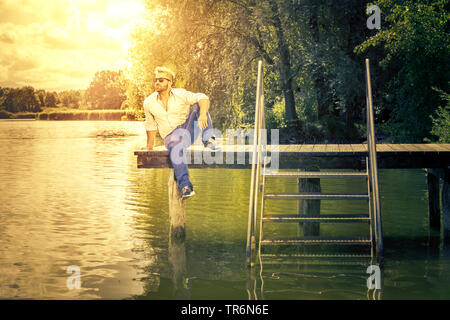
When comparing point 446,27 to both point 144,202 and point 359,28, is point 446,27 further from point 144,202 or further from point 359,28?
point 144,202

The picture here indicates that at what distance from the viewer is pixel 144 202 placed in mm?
15336

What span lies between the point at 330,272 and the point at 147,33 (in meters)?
23.2

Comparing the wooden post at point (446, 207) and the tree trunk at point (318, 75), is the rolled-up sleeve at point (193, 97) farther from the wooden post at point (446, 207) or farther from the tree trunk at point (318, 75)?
the tree trunk at point (318, 75)

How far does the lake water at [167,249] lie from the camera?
7719 millimetres

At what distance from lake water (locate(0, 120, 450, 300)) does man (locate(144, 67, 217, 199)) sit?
1.42 meters

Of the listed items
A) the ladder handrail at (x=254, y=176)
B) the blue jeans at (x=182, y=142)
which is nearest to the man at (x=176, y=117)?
the blue jeans at (x=182, y=142)

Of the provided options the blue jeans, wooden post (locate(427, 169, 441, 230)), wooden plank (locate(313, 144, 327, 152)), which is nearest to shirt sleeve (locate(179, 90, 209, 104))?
the blue jeans

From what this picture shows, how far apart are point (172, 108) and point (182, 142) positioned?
0.56m

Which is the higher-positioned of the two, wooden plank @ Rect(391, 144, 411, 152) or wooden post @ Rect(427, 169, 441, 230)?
wooden plank @ Rect(391, 144, 411, 152)

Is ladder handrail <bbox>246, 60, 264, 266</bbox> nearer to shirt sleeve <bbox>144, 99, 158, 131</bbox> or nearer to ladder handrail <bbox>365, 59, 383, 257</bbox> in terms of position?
ladder handrail <bbox>365, 59, 383, 257</bbox>

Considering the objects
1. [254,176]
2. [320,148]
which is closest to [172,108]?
[254,176]

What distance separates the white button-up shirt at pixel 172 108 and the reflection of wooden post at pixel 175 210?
902 millimetres

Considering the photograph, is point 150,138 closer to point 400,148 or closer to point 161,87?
point 161,87

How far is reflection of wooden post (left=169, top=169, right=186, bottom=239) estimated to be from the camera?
401 inches
